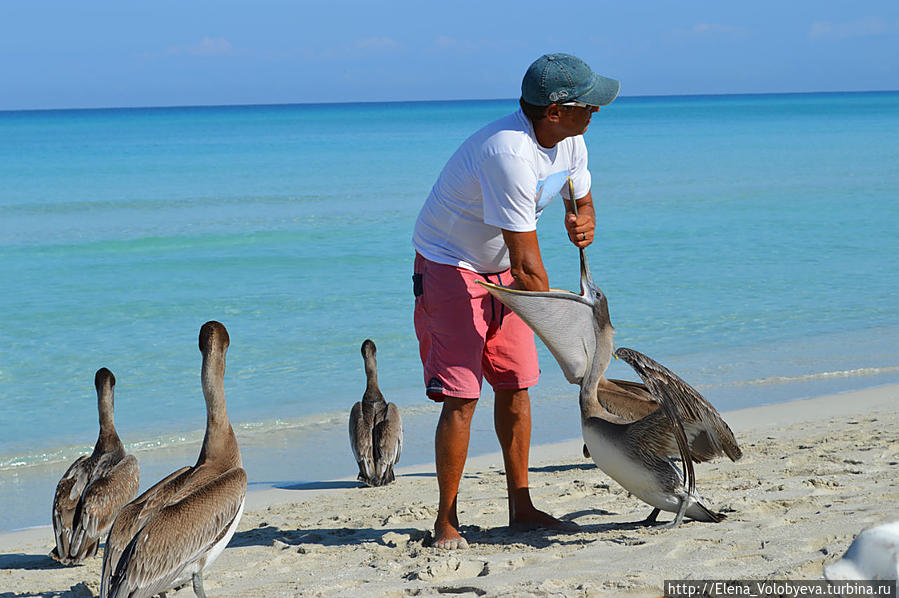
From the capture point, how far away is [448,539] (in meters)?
4.29

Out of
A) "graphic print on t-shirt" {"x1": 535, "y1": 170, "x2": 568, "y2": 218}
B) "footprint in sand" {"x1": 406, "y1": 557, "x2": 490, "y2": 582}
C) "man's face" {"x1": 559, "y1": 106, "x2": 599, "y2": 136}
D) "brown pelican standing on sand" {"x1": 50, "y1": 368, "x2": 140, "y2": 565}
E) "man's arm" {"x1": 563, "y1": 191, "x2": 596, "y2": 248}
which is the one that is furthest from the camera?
"brown pelican standing on sand" {"x1": 50, "y1": 368, "x2": 140, "y2": 565}

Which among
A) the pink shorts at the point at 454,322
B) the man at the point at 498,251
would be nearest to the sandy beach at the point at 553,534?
the man at the point at 498,251

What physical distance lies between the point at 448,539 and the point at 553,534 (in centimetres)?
46

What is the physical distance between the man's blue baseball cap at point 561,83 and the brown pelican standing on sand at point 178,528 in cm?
180

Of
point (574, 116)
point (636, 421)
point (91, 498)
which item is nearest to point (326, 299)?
point (91, 498)

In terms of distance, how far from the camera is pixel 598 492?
5.35 meters

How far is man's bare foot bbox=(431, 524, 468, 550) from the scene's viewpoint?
4.25 metres

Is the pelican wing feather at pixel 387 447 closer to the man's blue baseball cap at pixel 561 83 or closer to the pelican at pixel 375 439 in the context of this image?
the pelican at pixel 375 439

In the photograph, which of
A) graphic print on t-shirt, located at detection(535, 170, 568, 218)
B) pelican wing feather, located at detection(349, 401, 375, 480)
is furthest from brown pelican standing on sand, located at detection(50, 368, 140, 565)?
graphic print on t-shirt, located at detection(535, 170, 568, 218)

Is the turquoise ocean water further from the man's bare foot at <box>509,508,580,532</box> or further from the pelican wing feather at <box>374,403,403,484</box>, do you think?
the man's bare foot at <box>509,508,580,532</box>

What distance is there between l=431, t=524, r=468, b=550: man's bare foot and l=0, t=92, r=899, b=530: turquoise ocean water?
2554 millimetres

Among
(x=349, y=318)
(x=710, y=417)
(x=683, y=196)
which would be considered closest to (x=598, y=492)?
(x=710, y=417)

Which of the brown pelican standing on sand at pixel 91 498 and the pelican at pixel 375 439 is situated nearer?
the brown pelican standing on sand at pixel 91 498

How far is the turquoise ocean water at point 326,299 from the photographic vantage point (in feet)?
25.9
